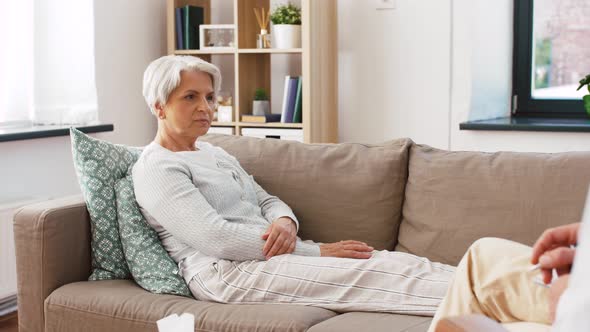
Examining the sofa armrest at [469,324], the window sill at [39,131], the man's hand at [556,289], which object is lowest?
the sofa armrest at [469,324]

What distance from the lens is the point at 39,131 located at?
3.48m

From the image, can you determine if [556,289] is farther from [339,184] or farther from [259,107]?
[259,107]

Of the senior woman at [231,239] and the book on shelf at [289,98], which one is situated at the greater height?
the book on shelf at [289,98]

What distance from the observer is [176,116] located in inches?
95.5

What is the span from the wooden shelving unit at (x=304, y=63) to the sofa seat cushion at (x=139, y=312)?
188 centimetres

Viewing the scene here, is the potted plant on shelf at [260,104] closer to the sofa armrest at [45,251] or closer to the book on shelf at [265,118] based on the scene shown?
the book on shelf at [265,118]

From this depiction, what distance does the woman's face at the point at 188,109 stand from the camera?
243cm

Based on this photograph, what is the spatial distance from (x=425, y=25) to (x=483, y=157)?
5.72 ft

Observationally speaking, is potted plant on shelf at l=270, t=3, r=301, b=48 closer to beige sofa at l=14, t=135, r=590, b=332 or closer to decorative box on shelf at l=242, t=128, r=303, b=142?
decorative box on shelf at l=242, t=128, r=303, b=142

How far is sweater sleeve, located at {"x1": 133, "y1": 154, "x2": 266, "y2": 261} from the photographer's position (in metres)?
2.23

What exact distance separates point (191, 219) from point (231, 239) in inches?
4.6

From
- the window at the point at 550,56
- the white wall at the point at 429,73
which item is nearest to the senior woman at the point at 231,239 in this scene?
the white wall at the point at 429,73

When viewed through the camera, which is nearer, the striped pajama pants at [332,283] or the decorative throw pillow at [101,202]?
the striped pajama pants at [332,283]

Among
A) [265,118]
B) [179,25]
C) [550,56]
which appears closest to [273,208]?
[265,118]
